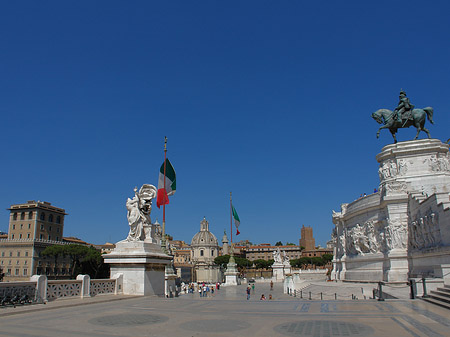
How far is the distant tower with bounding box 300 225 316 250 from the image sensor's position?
171 metres

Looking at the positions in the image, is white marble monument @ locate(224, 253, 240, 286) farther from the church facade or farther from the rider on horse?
the church facade

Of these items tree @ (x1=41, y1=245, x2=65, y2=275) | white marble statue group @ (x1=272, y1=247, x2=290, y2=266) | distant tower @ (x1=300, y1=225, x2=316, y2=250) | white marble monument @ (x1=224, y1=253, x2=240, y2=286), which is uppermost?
distant tower @ (x1=300, y1=225, x2=316, y2=250)

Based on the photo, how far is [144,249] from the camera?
508 inches

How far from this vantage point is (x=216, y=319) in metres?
8.38

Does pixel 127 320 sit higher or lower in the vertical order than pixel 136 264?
lower

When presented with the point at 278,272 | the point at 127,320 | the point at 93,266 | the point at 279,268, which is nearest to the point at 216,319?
the point at 127,320

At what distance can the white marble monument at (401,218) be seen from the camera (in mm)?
22828

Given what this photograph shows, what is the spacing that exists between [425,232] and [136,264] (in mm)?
18666

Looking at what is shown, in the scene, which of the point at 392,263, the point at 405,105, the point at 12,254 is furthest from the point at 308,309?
the point at 12,254

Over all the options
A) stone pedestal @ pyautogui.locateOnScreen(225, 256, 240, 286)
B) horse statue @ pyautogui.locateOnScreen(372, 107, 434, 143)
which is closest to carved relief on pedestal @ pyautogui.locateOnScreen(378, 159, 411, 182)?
horse statue @ pyautogui.locateOnScreen(372, 107, 434, 143)

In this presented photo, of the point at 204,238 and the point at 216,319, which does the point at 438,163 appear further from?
the point at 204,238

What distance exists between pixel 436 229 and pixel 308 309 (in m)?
15.3

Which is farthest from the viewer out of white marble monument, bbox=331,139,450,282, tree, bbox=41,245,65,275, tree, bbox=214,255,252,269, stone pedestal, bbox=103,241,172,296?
tree, bbox=214,255,252,269

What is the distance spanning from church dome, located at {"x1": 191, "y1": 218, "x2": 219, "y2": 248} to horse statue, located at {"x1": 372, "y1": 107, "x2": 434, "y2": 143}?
409ft
